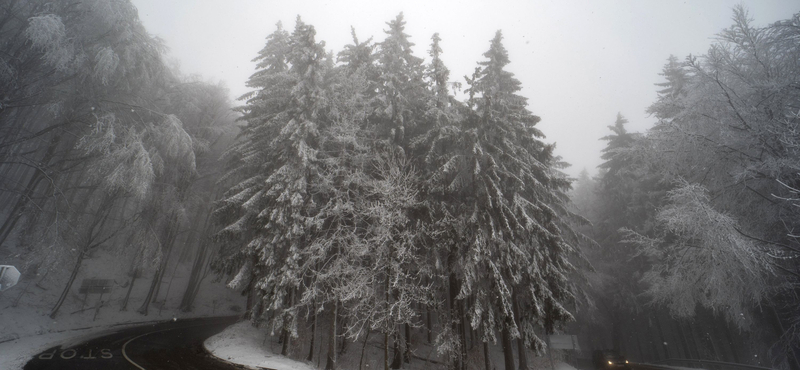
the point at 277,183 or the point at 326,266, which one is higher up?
the point at 277,183

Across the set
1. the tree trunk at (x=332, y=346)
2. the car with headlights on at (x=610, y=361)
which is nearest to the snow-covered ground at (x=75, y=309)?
the tree trunk at (x=332, y=346)

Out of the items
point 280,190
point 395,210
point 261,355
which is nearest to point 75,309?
point 261,355

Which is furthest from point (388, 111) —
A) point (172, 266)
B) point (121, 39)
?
point (172, 266)

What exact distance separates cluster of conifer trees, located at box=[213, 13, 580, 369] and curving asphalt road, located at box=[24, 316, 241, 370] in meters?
2.85

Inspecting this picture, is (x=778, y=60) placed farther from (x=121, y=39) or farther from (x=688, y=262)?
(x=121, y=39)

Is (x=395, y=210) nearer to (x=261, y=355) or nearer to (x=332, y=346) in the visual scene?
(x=332, y=346)

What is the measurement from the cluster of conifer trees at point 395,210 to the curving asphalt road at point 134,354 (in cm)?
285

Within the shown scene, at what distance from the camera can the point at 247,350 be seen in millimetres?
13414

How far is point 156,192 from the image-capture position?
17.7 metres

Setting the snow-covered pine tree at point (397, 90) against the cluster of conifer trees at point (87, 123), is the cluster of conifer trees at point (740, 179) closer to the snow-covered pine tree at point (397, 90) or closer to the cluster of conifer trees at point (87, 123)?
the snow-covered pine tree at point (397, 90)

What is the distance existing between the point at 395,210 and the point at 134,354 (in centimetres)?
1161

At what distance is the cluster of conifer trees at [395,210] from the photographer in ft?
39.7

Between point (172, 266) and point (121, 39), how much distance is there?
2285 cm

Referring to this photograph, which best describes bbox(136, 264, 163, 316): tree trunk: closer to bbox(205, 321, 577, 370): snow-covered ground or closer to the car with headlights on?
bbox(205, 321, 577, 370): snow-covered ground
